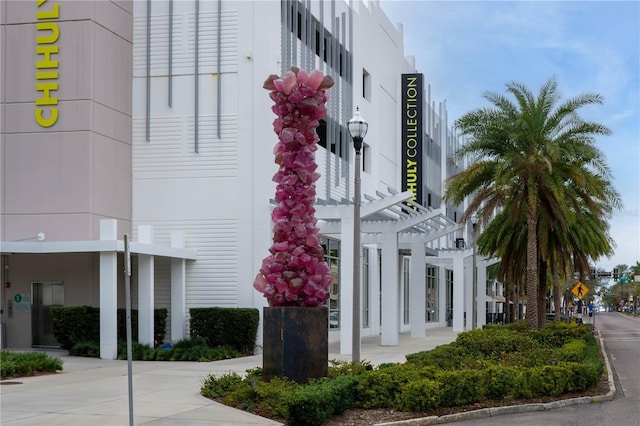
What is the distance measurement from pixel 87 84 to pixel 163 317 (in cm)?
775

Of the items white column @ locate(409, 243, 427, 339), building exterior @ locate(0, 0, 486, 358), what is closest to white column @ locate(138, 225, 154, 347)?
building exterior @ locate(0, 0, 486, 358)

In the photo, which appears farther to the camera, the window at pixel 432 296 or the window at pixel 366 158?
the window at pixel 432 296

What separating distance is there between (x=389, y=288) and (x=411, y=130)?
627 inches

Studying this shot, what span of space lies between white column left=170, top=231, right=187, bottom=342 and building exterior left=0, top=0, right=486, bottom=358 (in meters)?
0.05

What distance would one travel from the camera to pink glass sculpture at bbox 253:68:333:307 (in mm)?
16125

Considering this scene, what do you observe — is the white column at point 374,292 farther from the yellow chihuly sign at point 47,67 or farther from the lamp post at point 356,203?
the lamp post at point 356,203

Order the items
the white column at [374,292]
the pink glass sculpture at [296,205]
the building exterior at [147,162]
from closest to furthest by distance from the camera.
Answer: the pink glass sculpture at [296,205] → the building exterior at [147,162] → the white column at [374,292]

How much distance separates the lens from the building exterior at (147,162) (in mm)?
27359

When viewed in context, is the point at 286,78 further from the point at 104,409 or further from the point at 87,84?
the point at 87,84

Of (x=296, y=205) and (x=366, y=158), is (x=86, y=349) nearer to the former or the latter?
(x=296, y=205)

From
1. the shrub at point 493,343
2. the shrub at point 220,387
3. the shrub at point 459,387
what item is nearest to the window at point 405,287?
the shrub at point 493,343

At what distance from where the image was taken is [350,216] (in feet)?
90.5

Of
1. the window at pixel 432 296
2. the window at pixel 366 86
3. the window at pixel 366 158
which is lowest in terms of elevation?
the window at pixel 432 296

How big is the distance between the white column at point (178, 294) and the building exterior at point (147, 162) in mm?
47
